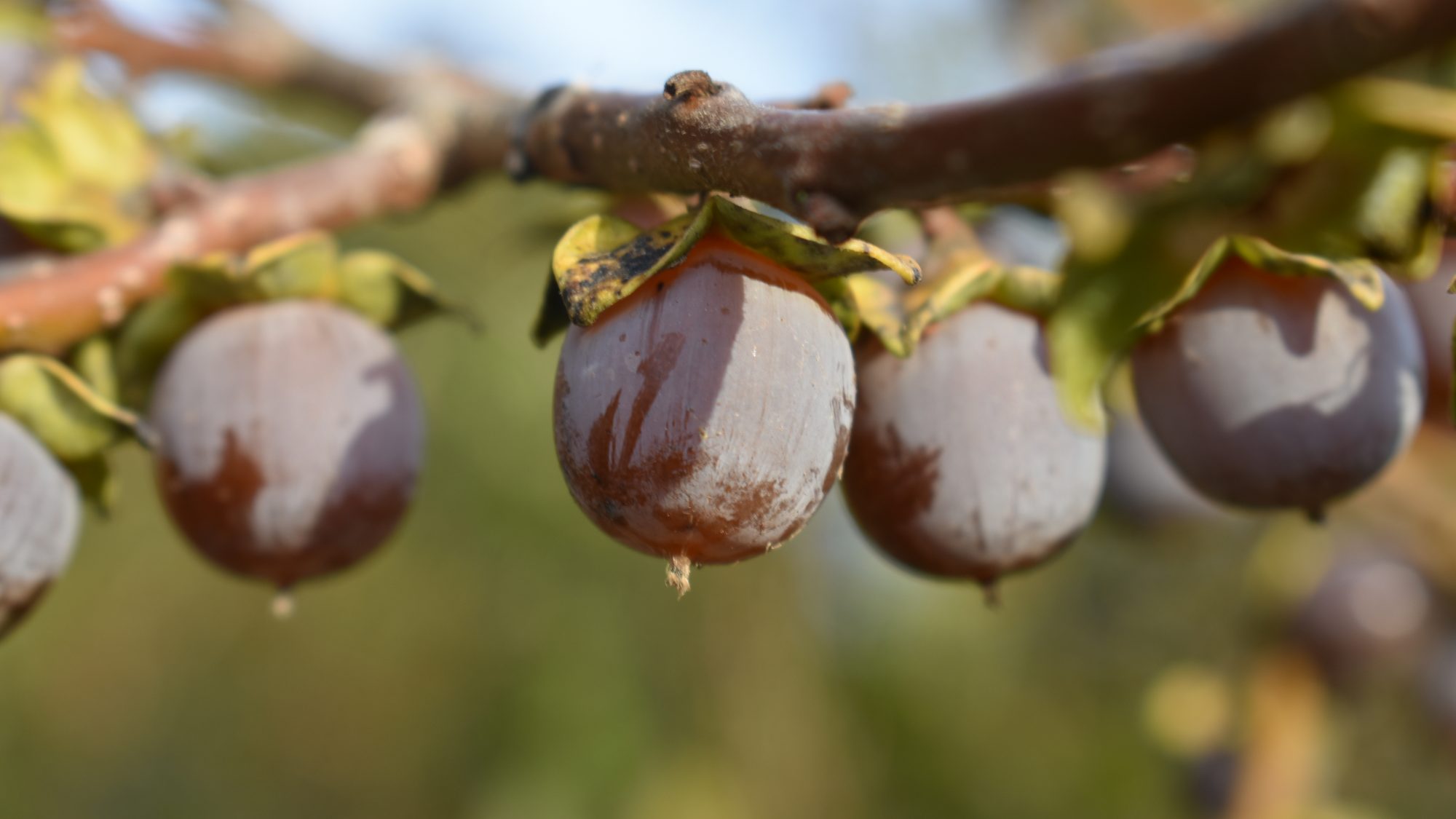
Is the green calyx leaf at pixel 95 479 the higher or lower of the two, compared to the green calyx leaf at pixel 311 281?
lower

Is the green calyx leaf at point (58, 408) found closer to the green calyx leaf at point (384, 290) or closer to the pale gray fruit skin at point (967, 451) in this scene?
the green calyx leaf at point (384, 290)

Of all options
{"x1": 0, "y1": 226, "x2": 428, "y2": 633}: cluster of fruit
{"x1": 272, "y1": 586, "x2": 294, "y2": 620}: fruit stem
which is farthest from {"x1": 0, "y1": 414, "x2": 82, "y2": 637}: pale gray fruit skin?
{"x1": 272, "y1": 586, "x2": 294, "y2": 620}: fruit stem

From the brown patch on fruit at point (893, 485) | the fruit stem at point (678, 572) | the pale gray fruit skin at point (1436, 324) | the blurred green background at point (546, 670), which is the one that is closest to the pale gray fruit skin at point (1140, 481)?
the pale gray fruit skin at point (1436, 324)

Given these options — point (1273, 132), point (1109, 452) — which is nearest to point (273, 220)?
point (1273, 132)

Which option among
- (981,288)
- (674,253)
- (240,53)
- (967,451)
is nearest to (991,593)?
(967,451)

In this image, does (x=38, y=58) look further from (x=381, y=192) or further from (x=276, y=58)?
(x=381, y=192)
